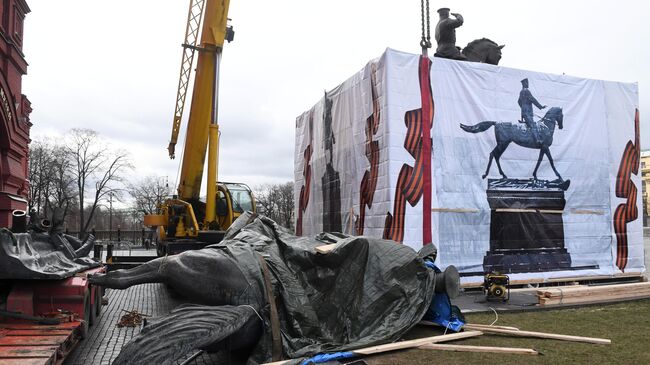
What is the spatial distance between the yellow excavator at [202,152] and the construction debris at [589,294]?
6961 mm

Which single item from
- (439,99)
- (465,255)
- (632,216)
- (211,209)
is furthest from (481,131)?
(211,209)

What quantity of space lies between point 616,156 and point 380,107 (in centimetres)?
678

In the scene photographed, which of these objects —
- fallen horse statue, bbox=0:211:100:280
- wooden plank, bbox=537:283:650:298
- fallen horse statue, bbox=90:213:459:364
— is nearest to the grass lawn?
wooden plank, bbox=537:283:650:298

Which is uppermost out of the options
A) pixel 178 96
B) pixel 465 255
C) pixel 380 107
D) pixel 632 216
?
pixel 178 96

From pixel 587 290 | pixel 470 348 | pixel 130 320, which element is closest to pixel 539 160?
pixel 587 290

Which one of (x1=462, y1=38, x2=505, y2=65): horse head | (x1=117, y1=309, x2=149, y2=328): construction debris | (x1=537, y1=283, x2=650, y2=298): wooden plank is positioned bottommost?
(x1=117, y1=309, x2=149, y2=328): construction debris

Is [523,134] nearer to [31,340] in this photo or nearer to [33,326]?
[33,326]

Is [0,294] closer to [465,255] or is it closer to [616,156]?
[465,255]

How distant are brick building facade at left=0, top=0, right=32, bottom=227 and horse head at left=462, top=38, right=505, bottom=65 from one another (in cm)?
1215

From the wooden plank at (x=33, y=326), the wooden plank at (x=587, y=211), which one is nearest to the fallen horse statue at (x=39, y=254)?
the wooden plank at (x=33, y=326)

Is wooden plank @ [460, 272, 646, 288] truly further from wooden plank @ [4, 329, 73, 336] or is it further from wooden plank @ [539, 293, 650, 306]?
wooden plank @ [4, 329, 73, 336]

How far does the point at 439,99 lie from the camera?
431 inches

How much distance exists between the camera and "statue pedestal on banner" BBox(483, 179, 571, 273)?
11156 mm

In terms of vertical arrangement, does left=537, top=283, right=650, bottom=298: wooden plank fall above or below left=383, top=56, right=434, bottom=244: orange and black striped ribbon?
below
